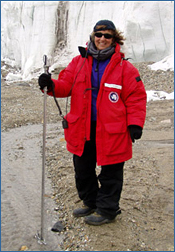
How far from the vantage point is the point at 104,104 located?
2.42 metres

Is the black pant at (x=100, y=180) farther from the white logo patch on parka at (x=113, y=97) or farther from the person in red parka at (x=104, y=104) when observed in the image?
the white logo patch on parka at (x=113, y=97)

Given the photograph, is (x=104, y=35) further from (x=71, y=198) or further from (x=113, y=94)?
(x=71, y=198)

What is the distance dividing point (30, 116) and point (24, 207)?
5.15 meters

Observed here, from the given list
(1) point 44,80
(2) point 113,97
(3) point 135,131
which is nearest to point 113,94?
(2) point 113,97

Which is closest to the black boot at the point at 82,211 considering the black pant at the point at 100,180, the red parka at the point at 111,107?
the black pant at the point at 100,180

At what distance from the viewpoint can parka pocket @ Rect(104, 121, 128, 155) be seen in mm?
2410

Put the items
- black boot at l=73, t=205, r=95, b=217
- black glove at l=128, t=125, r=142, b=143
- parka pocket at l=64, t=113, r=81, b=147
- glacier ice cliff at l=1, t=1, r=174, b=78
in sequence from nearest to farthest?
black glove at l=128, t=125, r=142, b=143 → parka pocket at l=64, t=113, r=81, b=147 → black boot at l=73, t=205, r=95, b=217 → glacier ice cliff at l=1, t=1, r=174, b=78

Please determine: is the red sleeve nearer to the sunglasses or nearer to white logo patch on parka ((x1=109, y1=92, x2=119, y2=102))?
white logo patch on parka ((x1=109, y1=92, x2=119, y2=102))

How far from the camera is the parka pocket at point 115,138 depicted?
2410mm

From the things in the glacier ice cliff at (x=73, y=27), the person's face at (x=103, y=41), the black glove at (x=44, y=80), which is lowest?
the black glove at (x=44, y=80)

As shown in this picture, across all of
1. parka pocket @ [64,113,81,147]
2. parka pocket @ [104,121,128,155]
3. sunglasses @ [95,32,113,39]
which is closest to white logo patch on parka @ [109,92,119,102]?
parka pocket @ [104,121,128,155]

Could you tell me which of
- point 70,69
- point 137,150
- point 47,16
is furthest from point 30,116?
point 47,16

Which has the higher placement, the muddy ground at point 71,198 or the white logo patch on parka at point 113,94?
the white logo patch on parka at point 113,94

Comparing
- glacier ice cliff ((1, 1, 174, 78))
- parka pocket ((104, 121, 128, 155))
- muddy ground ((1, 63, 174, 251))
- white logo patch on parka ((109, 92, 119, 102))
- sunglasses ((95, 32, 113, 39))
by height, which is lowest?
muddy ground ((1, 63, 174, 251))
